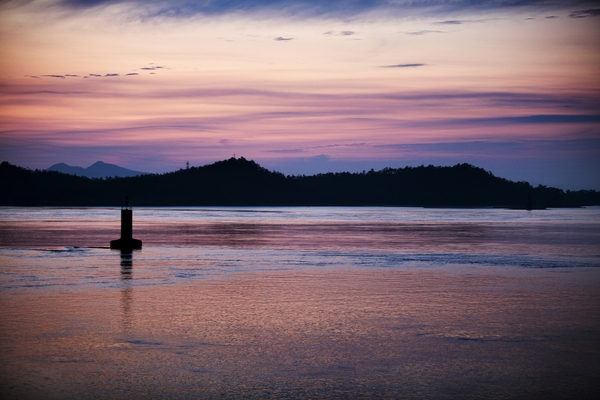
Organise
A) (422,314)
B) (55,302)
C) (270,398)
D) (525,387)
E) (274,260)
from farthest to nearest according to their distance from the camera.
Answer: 1. (274,260)
2. (55,302)
3. (422,314)
4. (525,387)
5. (270,398)

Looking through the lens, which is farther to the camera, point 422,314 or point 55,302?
point 55,302

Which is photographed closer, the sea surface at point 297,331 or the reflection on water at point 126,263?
the sea surface at point 297,331

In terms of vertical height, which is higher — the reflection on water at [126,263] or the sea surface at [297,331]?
the reflection on water at [126,263]

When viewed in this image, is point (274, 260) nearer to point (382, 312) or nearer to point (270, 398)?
point (382, 312)

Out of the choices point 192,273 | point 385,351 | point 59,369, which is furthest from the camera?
point 192,273

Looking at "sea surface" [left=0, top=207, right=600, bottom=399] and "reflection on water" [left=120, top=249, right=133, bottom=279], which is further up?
"reflection on water" [left=120, top=249, right=133, bottom=279]

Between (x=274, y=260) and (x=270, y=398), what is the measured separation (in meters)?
15.3

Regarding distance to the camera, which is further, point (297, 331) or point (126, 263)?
point (126, 263)

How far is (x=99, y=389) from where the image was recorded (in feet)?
24.6

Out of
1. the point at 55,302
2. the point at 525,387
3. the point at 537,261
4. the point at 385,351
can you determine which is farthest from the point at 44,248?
the point at 525,387

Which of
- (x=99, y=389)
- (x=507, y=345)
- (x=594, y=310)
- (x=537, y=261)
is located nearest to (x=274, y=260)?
(x=537, y=261)

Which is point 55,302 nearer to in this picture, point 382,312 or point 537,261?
point 382,312

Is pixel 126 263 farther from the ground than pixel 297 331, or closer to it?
farther from the ground

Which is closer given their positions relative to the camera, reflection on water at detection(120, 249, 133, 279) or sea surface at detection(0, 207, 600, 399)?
sea surface at detection(0, 207, 600, 399)
